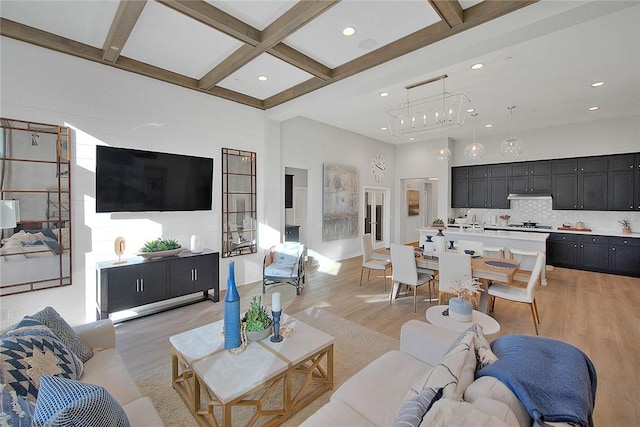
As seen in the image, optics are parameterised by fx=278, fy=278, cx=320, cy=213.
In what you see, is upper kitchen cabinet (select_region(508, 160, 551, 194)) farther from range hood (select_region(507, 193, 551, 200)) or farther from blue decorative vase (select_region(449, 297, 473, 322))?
blue decorative vase (select_region(449, 297, 473, 322))

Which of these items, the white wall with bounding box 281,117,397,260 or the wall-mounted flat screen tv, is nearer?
the wall-mounted flat screen tv

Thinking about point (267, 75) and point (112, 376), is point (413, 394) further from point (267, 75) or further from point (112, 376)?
point (267, 75)

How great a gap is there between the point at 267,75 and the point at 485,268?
3875 millimetres

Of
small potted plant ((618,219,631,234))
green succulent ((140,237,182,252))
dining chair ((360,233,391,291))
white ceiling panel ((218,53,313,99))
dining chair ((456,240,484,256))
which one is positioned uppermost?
white ceiling panel ((218,53,313,99))

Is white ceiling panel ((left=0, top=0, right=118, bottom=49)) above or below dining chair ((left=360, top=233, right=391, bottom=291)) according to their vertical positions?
above

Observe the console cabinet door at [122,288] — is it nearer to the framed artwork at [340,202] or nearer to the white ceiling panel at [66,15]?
the white ceiling panel at [66,15]

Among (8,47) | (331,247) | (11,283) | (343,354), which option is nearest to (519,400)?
(343,354)

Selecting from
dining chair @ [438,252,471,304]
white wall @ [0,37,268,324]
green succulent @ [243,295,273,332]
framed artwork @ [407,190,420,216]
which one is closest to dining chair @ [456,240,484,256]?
dining chair @ [438,252,471,304]

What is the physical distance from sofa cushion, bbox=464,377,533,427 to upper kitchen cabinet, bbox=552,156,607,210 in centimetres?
729

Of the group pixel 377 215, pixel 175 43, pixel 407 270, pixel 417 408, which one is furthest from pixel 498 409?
pixel 377 215

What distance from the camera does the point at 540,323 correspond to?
3.50 metres

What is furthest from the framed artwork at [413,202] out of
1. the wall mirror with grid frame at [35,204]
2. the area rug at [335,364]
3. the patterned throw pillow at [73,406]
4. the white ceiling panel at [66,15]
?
the patterned throw pillow at [73,406]

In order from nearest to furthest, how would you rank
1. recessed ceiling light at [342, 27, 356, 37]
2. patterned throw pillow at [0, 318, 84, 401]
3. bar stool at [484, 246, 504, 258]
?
patterned throw pillow at [0, 318, 84, 401] → recessed ceiling light at [342, 27, 356, 37] → bar stool at [484, 246, 504, 258]

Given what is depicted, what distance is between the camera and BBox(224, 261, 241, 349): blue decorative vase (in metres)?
1.99
